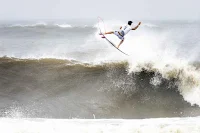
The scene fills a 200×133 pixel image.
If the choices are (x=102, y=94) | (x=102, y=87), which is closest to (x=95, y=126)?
(x=102, y=94)

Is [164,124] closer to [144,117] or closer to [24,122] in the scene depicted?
[144,117]

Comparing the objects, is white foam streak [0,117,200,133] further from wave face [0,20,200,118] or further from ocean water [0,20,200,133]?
wave face [0,20,200,118]

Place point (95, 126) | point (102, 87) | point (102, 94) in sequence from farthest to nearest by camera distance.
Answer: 1. point (102, 87)
2. point (102, 94)
3. point (95, 126)

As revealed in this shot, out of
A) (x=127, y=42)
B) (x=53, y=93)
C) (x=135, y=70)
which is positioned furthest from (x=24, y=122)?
(x=127, y=42)

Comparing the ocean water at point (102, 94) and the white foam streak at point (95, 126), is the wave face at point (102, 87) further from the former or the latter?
the white foam streak at point (95, 126)

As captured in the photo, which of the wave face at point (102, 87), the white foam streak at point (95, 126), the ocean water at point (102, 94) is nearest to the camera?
the white foam streak at point (95, 126)

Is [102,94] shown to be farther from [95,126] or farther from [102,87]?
[95,126]

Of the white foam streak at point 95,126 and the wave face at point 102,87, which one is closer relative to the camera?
the white foam streak at point 95,126

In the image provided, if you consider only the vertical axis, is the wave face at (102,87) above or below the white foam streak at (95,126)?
above

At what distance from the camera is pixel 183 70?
1301 centimetres

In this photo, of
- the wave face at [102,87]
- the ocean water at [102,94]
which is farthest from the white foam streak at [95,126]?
the wave face at [102,87]

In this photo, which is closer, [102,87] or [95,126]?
[95,126]

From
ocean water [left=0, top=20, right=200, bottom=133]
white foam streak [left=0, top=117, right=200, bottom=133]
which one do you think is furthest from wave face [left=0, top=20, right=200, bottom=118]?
white foam streak [left=0, top=117, right=200, bottom=133]

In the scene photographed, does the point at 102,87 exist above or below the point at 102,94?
above
